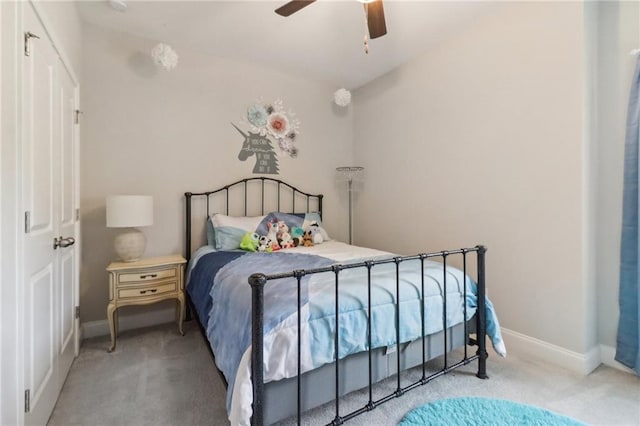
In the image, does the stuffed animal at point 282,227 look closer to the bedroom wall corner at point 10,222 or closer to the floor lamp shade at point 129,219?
the floor lamp shade at point 129,219

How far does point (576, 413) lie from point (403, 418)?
0.93 meters

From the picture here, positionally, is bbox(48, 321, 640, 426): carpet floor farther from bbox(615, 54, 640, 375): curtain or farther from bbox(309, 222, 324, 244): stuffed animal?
bbox(309, 222, 324, 244): stuffed animal

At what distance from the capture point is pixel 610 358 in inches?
81.1

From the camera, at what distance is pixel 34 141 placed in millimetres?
1398

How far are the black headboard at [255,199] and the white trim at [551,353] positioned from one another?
7.60ft

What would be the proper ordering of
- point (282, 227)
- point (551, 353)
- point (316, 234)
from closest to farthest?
point (551, 353) < point (282, 227) < point (316, 234)

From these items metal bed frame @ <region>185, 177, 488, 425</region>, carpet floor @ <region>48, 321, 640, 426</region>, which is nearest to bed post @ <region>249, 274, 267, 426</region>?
metal bed frame @ <region>185, 177, 488, 425</region>

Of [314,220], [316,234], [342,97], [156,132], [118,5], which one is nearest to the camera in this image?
[118,5]

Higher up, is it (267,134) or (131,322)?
(267,134)

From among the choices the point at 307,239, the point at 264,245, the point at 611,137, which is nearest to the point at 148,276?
the point at 264,245

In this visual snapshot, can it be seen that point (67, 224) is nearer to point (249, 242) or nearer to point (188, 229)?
point (188, 229)

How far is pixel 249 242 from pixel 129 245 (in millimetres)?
956

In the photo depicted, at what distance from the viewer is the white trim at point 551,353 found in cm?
199

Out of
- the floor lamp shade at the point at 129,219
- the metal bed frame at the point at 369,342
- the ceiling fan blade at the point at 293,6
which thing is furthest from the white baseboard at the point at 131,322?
the ceiling fan blade at the point at 293,6
